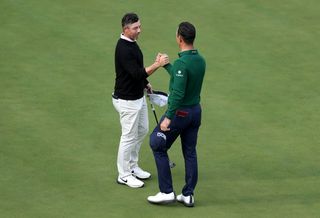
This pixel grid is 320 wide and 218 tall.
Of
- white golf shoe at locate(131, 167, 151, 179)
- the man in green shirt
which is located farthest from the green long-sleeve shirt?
white golf shoe at locate(131, 167, 151, 179)

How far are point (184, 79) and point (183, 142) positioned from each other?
933 mm

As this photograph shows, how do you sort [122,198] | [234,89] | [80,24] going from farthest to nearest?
[80,24] → [234,89] → [122,198]

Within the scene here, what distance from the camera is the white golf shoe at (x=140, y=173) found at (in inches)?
420

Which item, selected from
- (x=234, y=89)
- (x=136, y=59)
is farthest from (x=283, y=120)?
(x=136, y=59)

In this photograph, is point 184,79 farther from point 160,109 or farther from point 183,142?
point 160,109

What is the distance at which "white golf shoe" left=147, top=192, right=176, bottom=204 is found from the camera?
9891 mm

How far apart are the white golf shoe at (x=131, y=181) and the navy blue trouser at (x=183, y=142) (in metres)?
0.56

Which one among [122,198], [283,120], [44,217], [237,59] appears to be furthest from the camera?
[237,59]

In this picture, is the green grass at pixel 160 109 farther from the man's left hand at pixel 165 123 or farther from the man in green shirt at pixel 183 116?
the man's left hand at pixel 165 123

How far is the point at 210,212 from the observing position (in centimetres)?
977

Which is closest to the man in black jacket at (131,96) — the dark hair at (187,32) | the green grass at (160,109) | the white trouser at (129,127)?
the white trouser at (129,127)

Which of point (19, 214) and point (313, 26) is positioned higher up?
point (313, 26)

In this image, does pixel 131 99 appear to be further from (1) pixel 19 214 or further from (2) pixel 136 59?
(1) pixel 19 214

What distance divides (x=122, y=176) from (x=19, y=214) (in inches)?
60.2
